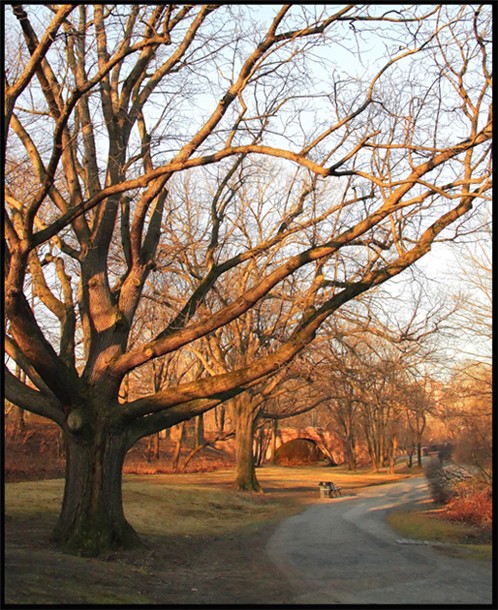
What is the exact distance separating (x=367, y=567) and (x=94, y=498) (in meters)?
4.83

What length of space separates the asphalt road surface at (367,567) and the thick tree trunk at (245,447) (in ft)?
32.2

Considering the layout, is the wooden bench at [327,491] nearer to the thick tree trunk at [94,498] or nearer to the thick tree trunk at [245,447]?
the thick tree trunk at [245,447]

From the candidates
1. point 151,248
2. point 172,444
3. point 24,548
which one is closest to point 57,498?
point 24,548

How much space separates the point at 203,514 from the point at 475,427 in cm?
891

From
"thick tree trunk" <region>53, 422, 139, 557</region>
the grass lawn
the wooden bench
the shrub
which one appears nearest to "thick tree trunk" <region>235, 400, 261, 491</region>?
the wooden bench

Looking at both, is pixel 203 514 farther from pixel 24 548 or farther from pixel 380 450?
pixel 380 450

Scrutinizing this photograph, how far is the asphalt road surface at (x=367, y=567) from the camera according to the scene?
8.04 meters

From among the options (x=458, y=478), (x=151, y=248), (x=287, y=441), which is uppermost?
(x=151, y=248)

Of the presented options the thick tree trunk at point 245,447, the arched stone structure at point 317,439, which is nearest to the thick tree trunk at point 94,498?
the thick tree trunk at point 245,447

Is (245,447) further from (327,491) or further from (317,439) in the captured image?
(317,439)

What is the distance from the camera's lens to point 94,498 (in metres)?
10.9

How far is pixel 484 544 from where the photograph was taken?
1291 cm

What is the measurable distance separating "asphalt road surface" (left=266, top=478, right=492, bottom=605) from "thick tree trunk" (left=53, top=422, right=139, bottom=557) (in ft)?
9.77

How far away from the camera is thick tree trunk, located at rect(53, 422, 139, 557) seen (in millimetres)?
10688
